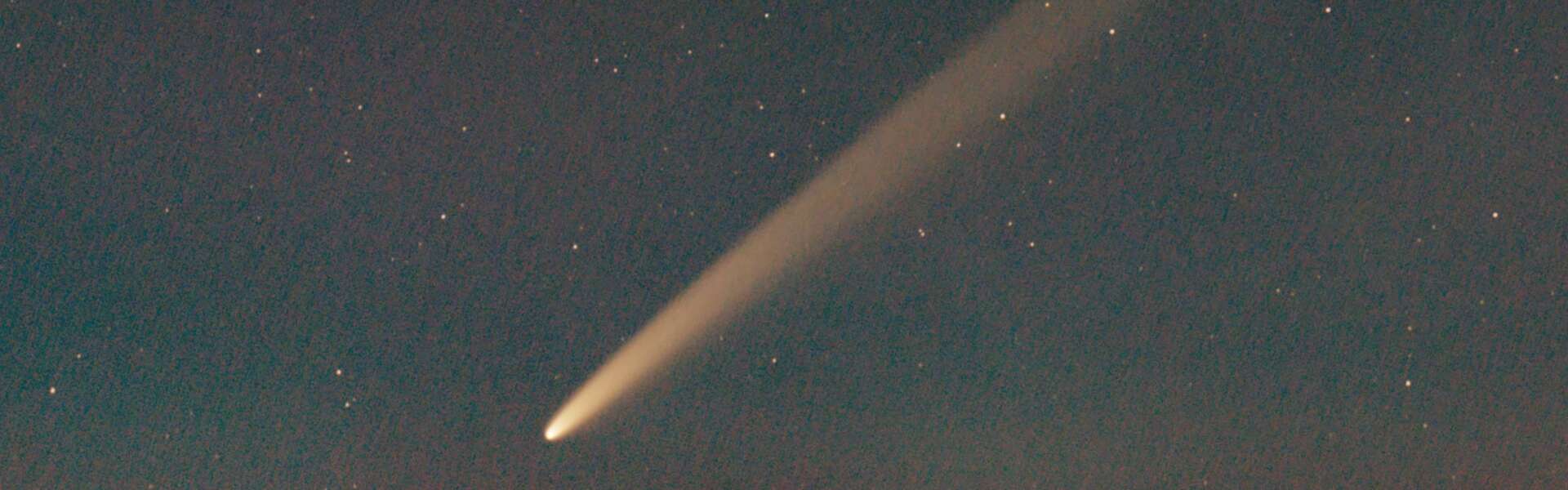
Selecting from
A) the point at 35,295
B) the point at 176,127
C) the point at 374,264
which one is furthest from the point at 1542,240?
the point at 35,295

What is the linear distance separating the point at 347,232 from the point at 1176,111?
677 mm

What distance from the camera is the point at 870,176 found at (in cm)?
108

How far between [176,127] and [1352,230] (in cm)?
95

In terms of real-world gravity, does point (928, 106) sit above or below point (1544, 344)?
above

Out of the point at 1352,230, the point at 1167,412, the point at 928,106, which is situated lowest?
the point at 1167,412

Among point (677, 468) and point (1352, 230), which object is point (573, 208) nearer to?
point (677, 468)

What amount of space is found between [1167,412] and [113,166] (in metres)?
0.87

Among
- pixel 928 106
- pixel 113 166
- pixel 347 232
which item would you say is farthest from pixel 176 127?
pixel 928 106

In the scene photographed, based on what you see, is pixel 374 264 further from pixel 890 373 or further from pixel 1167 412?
pixel 1167 412

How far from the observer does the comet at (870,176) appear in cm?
108

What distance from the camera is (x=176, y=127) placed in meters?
1.05

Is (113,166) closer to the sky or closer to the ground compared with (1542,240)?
closer to the sky

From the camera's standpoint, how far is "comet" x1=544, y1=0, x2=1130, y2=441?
108 cm

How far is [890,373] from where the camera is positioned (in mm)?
1084
